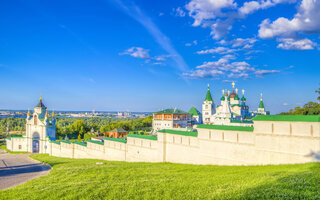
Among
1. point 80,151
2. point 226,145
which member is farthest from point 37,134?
point 226,145

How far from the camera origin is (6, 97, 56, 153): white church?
36.0 meters

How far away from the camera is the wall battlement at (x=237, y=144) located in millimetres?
11312

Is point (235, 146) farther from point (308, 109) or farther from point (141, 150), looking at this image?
point (308, 109)

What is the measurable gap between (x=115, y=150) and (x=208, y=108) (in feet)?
128

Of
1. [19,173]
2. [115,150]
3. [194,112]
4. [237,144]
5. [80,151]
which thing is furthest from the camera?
[194,112]

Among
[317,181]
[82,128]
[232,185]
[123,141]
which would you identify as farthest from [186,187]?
[82,128]

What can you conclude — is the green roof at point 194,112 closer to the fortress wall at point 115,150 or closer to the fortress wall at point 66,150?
the fortress wall at point 66,150

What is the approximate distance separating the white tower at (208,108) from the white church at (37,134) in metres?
34.4

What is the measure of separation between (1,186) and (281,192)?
531 inches

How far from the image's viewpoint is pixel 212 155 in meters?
14.7

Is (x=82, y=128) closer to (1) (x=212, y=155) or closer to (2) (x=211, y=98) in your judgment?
(2) (x=211, y=98)

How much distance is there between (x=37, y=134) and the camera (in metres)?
37.0

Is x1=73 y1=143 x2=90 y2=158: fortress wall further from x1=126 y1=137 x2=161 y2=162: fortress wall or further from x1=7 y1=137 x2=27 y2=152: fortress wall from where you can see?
x1=7 y1=137 x2=27 y2=152: fortress wall

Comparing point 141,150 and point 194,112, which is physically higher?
point 194,112
